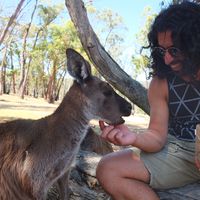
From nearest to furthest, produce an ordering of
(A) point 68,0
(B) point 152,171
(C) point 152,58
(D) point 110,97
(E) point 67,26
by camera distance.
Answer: (B) point 152,171 < (C) point 152,58 < (D) point 110,97 < (A) point 68,0 < (E) point 67,26

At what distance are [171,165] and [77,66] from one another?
1059mm

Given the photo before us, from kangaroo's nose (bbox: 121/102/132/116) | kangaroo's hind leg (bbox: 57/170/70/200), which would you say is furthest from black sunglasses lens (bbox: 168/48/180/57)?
kangaroo's hind leg (bbox: 57/170/70/200)

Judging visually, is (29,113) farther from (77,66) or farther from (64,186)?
(77,66)

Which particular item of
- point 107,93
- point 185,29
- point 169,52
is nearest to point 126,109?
point 107,93

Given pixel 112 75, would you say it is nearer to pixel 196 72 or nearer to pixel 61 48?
pixel 196 72

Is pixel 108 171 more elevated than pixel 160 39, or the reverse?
pixel 160 39

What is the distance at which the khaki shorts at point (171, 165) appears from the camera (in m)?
2.70

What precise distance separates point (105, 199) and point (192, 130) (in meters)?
1.18

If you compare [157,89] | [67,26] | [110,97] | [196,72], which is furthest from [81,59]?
[67,26]

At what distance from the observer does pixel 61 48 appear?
33.7 meters

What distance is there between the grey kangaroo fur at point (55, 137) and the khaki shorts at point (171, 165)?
0.70 meters

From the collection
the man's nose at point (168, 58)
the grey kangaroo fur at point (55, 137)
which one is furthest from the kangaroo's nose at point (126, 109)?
the man's nose at point (168, 58)

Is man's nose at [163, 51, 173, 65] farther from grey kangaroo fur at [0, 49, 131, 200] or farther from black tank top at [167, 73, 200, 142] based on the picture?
grey kangaroo fur at [0, 49, 131, 200]

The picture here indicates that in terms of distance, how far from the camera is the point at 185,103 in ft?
9.16
